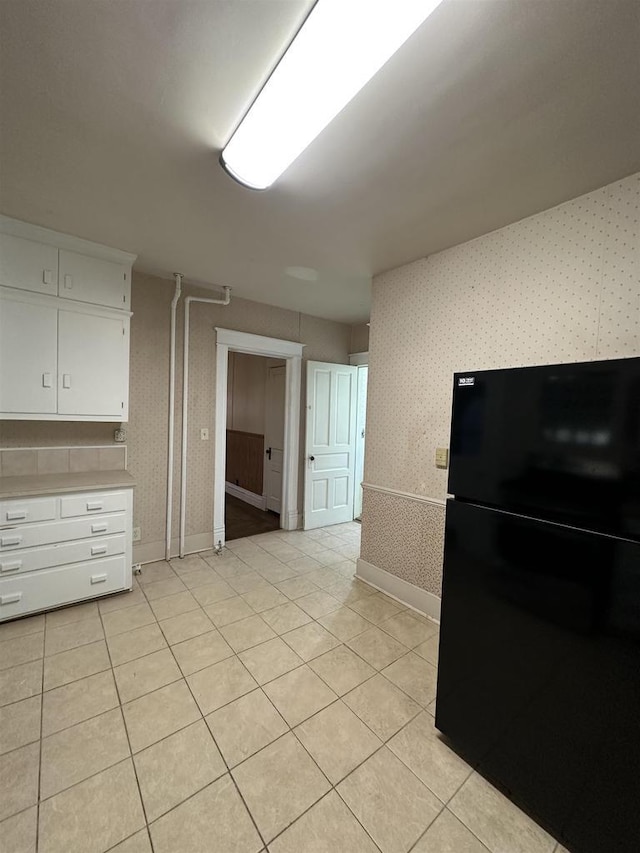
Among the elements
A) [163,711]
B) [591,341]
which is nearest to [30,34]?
[591,341]

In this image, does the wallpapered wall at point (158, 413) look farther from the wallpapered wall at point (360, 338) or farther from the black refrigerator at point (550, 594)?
the black refrigerator at point (550, 594)

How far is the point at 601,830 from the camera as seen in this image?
1.07m

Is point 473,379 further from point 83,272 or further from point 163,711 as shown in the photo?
point 83,272

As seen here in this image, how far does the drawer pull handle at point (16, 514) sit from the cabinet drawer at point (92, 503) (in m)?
0.20

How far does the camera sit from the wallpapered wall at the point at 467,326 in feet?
5.53

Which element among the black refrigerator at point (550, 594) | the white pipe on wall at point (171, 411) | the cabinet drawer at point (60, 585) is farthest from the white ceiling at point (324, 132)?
the cabinet drawer at point (60, 585)

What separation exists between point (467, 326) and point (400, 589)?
197 centimetres

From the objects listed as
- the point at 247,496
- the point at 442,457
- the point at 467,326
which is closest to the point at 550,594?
the point at 442,457

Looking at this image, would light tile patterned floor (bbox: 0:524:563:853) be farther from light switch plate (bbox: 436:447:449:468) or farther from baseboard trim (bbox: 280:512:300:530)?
baseboard trim (bbox: 280:512:300:530)

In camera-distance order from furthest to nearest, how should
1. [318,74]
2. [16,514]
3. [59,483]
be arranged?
[59,483], [16,514], [318,74]

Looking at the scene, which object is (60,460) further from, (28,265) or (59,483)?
(28,265)

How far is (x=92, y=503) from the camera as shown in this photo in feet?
8.12

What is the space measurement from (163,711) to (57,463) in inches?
77.6

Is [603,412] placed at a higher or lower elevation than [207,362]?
lower
